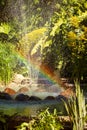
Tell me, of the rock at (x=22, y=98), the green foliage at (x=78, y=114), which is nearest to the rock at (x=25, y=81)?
the rock at (x=22, y=98)

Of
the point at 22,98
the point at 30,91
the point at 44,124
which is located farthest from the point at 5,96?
the point at 44,124

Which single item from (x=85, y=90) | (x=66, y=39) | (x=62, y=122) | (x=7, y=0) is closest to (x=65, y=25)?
(x=66, y=39)

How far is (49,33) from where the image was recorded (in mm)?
14281

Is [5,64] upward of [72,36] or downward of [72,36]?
downward

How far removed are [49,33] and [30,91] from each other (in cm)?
336

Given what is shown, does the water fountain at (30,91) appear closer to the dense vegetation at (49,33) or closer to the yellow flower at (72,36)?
the dense vegetation at (49,33)

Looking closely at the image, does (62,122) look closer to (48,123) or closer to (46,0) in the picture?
(48,123)

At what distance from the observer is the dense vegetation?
1299 cm

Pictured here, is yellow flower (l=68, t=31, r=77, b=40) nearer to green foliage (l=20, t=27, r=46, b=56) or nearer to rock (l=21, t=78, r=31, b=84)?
green foliage (l=20, t=27, r=46, b=56)

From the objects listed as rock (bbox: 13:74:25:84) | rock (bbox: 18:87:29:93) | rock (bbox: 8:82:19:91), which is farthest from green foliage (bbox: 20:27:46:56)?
rock (bbox: 18:87:29:93)

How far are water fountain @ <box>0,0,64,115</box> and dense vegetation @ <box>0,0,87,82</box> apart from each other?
0.48 ft

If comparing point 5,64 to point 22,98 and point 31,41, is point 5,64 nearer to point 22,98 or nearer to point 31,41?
point 22,98

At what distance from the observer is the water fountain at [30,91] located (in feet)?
29.1

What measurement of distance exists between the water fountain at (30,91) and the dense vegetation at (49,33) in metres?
0.15
